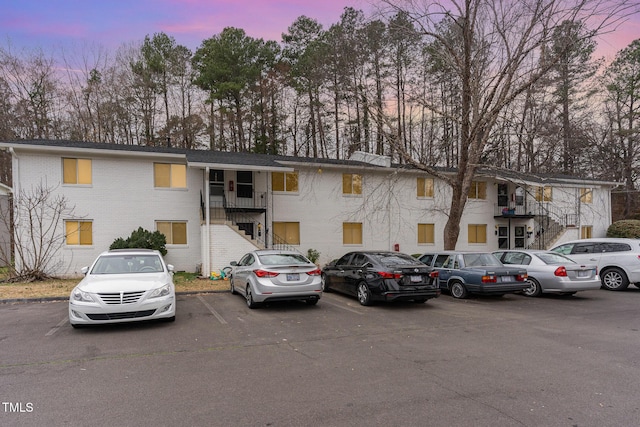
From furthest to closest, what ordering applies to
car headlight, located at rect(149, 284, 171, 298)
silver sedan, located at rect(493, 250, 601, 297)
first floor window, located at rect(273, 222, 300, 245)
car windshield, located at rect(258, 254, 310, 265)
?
first floor window, located at rect(273, 222, 300, 245)
silver sedan, located at rect(493, 250, 601, 297)
car windshield, located at rect(258, 254, 310, 265)
car headlight, located at rect(149, 284, 171, 298)

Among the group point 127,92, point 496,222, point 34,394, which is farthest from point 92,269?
point 127,92

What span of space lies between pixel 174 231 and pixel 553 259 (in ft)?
49.5

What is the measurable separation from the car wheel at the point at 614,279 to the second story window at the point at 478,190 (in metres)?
10.9

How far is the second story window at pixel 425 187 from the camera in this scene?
21891 mm

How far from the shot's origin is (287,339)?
21.6 ft

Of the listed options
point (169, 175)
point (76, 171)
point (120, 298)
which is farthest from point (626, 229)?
point (76, 171)

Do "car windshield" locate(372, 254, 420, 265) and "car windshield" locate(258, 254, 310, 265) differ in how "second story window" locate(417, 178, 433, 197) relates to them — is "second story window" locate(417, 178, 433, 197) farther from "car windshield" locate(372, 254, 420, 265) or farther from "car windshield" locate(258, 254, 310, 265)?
"car windshield" locate(258, 254, 310, 265)

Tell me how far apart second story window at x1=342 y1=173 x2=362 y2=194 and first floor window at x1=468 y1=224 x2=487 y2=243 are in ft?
25.9

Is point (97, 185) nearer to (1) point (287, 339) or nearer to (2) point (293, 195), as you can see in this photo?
(2) point (293, 195)

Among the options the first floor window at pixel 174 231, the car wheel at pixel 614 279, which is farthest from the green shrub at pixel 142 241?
the car wheel at pixel 614 279

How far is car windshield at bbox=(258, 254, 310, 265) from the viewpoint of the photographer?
9.45m

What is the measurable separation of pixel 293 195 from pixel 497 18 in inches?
451

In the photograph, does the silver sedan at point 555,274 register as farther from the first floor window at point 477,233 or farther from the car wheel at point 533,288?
the first floor window at point 477,233

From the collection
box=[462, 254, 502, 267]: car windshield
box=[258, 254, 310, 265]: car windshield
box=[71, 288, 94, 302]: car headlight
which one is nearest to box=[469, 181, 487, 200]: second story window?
box=[462, 254, 502, 267]: car windshield
